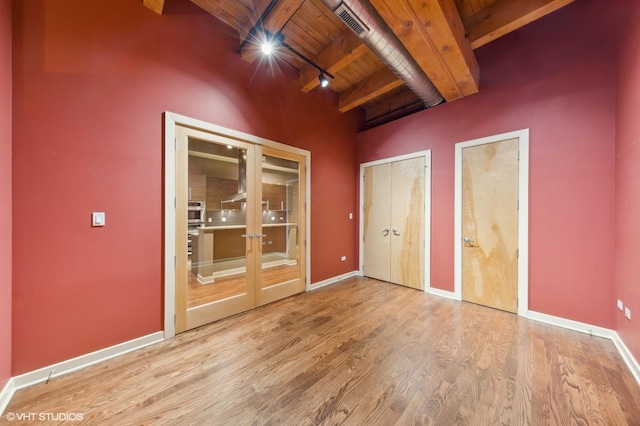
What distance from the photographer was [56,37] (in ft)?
6.01

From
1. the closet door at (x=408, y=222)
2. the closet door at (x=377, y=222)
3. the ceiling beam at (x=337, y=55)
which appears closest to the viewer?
the ceiling beam at (x=337, y=55)

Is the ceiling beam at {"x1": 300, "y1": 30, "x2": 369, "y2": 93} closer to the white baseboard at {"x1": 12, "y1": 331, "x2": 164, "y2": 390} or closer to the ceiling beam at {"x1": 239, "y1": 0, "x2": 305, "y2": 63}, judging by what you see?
the ceiling beam at {"x1": 239, "y1": 0, "x2": 305, "y2": 63}

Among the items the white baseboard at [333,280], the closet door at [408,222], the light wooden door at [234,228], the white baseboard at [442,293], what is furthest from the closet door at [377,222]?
the light wooden door at [234,228]

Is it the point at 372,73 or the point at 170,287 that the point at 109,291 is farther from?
the point at 372,73

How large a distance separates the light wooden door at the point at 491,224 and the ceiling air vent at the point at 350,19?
7.36 feet

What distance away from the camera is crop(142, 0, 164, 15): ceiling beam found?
218 cm

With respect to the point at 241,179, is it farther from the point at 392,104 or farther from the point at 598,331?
the point at 598,331

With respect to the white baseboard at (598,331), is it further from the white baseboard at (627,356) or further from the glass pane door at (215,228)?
the glass pane door at (215,228)

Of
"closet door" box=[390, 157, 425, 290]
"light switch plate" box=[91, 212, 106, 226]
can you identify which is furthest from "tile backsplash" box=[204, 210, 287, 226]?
"closet door" box=[390, 157, 425, 290]

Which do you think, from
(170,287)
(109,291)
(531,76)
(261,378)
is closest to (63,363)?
(109,291)

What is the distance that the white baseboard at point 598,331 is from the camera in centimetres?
A: 183

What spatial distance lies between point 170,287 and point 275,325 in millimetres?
1211

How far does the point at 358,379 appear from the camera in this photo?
1771mm

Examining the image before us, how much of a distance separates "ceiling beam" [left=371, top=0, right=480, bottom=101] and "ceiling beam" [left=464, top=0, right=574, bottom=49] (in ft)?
0.49
